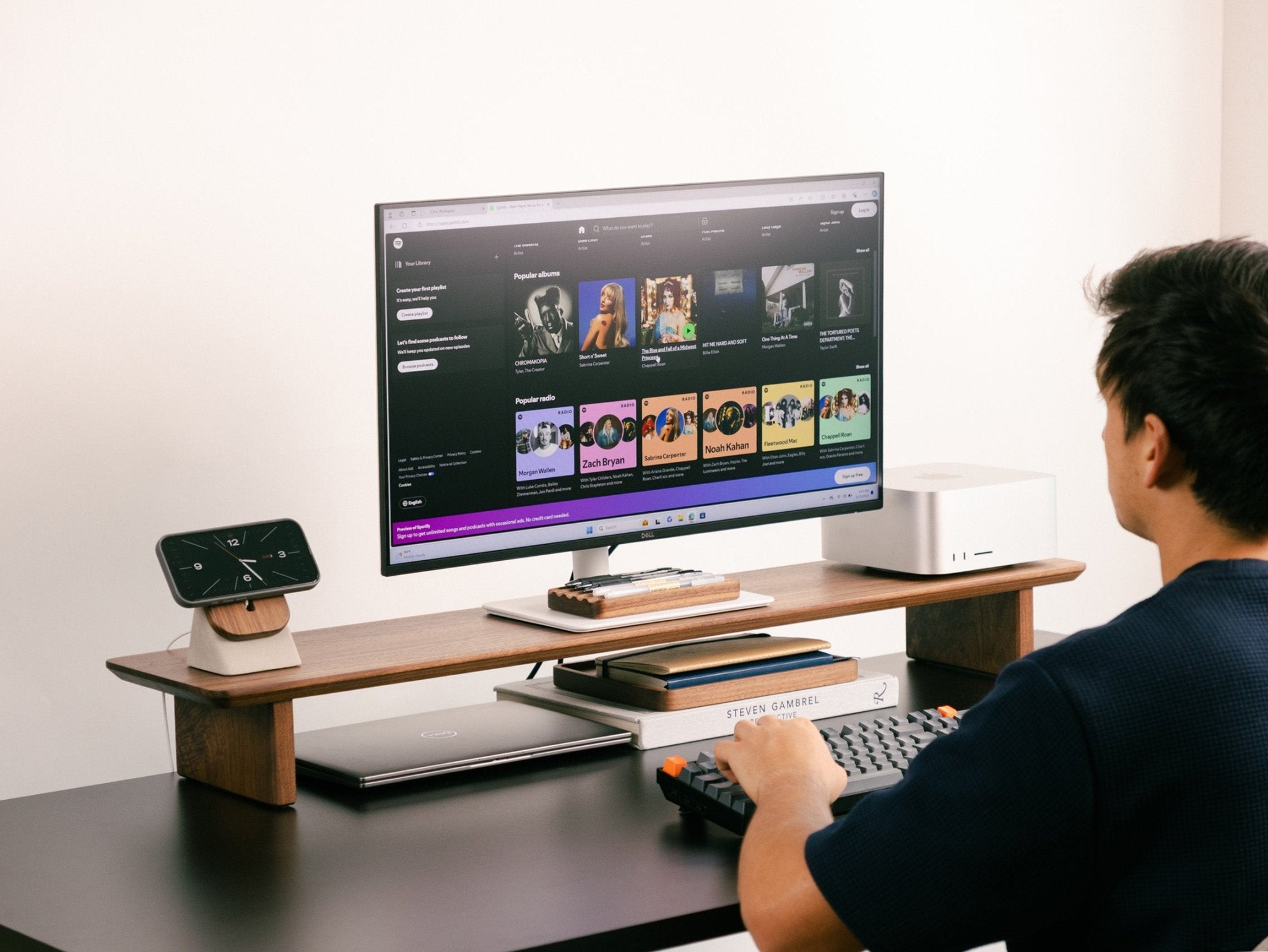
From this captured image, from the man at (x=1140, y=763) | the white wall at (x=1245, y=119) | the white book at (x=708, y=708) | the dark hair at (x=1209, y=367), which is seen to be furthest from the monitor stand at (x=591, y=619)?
the white wall at (x=1245, y=119)

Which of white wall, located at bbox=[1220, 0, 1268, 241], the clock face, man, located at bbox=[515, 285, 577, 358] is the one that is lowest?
the clock face

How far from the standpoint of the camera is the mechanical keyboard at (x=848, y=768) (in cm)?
151

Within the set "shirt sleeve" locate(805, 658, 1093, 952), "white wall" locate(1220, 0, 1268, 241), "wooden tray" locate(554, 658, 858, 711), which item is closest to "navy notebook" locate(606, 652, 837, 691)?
"wooden tray" locate(554, 658, 858, 711)

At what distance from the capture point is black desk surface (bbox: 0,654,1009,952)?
1300mm

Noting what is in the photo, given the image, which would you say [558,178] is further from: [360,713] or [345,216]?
[360,713]

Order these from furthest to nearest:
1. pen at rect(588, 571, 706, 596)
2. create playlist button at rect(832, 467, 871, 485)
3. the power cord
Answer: the power cord < create playlist button at rect(832, 467, 871, 485) < pen at rect(588, 571, 706, 596)

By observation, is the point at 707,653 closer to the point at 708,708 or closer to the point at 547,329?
the point at 708,708

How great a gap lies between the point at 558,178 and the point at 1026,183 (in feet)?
3.38

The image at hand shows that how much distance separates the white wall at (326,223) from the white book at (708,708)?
510 millimetres

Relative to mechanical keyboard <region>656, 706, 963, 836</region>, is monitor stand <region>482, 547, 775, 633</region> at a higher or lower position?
higher

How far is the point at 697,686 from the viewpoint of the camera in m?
1.86

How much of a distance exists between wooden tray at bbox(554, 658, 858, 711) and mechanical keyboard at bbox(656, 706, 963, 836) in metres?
0.14

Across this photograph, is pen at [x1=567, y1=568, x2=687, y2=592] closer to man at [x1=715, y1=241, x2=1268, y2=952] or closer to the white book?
the white book

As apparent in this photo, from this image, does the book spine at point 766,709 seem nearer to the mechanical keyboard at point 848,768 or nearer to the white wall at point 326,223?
the mechanical keyboard at point 848,768
